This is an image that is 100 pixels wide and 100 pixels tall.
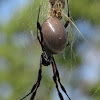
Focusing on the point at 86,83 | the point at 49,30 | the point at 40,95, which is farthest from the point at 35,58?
the point at 49,30

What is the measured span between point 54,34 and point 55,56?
88.3 inches

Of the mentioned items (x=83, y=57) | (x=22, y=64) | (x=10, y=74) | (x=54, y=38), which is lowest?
(x=54, y=38)

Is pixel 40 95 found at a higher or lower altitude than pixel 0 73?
lower

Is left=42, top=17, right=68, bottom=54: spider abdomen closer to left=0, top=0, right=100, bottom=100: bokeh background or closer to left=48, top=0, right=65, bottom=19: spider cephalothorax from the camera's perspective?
left=48, top=0, right=65, bottom=19: spider cephalothorax

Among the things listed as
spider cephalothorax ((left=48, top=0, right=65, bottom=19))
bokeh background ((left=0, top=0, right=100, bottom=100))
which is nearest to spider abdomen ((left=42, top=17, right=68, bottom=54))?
spider cephalothorax ((left=48, top=0, right=65, bottom=19))

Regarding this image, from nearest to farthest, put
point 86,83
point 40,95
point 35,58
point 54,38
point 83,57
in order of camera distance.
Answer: point 54,38, point 35,58, point 40,95, point 83,57, point 86,83

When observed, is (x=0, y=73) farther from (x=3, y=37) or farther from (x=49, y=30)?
(x=49, y=30)

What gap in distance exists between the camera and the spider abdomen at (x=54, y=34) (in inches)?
75.5

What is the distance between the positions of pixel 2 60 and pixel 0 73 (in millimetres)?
379

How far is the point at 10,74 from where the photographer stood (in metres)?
6.10

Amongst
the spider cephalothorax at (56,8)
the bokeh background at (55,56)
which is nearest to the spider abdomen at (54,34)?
the spider cephalothorax at (56,8)

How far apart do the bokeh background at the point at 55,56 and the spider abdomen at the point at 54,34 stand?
1.31 metres

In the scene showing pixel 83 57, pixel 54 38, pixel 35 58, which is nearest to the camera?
pixel 54 38

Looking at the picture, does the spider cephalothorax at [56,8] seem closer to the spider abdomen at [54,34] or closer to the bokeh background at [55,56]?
the spider abdomen at [54,34]
